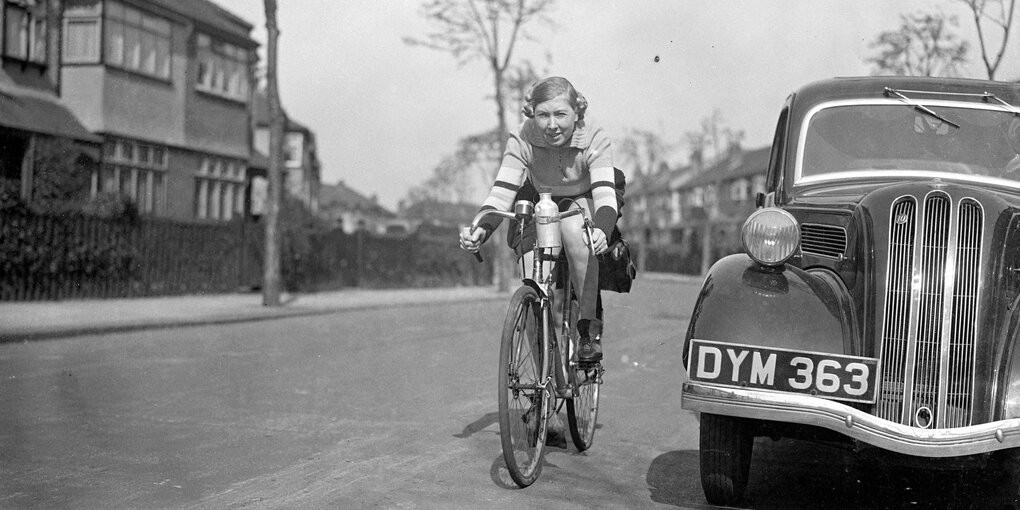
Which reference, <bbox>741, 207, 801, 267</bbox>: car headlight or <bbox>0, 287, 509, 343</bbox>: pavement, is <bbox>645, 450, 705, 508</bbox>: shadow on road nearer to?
<bbox>741, 207, 801, 267</bbox>: car headlight

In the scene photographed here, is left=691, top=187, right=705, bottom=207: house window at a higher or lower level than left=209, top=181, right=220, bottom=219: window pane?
higher

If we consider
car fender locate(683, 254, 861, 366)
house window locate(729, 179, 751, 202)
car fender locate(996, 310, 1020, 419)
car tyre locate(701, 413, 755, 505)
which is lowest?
car tyre locate(701, 413, 755, 505)

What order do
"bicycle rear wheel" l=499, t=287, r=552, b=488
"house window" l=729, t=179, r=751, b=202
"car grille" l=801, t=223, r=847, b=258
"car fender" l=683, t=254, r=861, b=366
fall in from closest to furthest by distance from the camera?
"car fender" l=683, t=254, r=861, b=366 → "bicycle rear wheel" l=499, t=287, r=552, b=488 → "car grille" l=801, t=223, r=847, b=258 → "house window" l=729, t=179, r=751, b=202

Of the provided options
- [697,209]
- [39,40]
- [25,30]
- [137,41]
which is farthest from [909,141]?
[697,209]

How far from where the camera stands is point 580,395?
571 cm

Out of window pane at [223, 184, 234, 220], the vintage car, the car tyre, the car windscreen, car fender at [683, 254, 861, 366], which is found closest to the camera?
the vintage car

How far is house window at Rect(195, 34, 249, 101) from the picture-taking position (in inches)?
1080

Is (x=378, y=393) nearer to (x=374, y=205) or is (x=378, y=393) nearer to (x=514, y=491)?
(x=514, y=491)

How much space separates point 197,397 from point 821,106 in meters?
4.93

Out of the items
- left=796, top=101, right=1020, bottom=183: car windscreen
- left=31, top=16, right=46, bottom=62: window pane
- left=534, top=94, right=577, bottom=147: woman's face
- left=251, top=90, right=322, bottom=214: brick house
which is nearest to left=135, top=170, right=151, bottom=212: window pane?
left=31, top=16, right=46, bottom=62: window pane

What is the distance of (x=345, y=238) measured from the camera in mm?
28875

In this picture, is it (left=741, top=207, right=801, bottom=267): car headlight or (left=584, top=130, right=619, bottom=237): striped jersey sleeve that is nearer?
(left=741, top=207, right=801, bottom=267): car headlight

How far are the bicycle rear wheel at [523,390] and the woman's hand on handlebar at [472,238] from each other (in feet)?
1.18

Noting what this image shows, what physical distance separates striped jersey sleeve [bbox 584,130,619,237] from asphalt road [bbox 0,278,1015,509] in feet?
4.28
